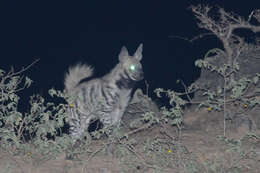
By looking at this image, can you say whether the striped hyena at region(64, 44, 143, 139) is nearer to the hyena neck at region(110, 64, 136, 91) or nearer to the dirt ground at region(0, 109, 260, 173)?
the hyena neck at region(110, 64, 136, 91)

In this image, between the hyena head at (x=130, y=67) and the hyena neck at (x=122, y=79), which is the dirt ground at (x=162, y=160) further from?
the hyena head at (x=130, y=67)

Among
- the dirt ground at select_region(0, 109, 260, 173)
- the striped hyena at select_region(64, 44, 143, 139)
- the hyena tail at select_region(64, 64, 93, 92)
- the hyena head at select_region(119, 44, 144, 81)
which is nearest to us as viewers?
the dirt ground at select_region(0, 109, 260, 173)

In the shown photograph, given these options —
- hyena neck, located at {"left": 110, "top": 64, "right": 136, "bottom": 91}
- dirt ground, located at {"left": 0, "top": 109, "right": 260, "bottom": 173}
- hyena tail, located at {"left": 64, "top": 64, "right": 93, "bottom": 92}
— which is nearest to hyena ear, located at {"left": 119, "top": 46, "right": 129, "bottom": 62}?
hyena neck, located at {"left": 110, "top": 64, "right": 136, "bottom": 91}

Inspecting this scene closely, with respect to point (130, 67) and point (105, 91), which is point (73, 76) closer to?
point (105, 91)

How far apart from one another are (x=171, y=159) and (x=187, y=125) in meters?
2.99

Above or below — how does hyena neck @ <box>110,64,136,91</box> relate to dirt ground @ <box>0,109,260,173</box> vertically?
above

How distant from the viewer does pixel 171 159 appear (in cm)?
523

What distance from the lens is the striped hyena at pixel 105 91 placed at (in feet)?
23.4

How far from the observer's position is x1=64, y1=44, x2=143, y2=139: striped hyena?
712 cm

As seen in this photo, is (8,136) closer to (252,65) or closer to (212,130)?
(212,130)

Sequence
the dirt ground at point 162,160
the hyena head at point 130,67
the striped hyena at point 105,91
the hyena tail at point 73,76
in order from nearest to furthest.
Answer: the dirt ground at point 162,160, the striped hyena at point 105,91, the hyena head at point 130,67, the hyena tail at point 73,76

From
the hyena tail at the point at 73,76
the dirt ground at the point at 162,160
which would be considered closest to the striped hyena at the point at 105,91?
the hyena tail at the point at 73,76

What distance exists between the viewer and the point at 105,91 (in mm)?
7297

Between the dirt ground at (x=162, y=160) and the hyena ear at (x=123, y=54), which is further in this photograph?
the hyena ear at (x=123, y=54)
